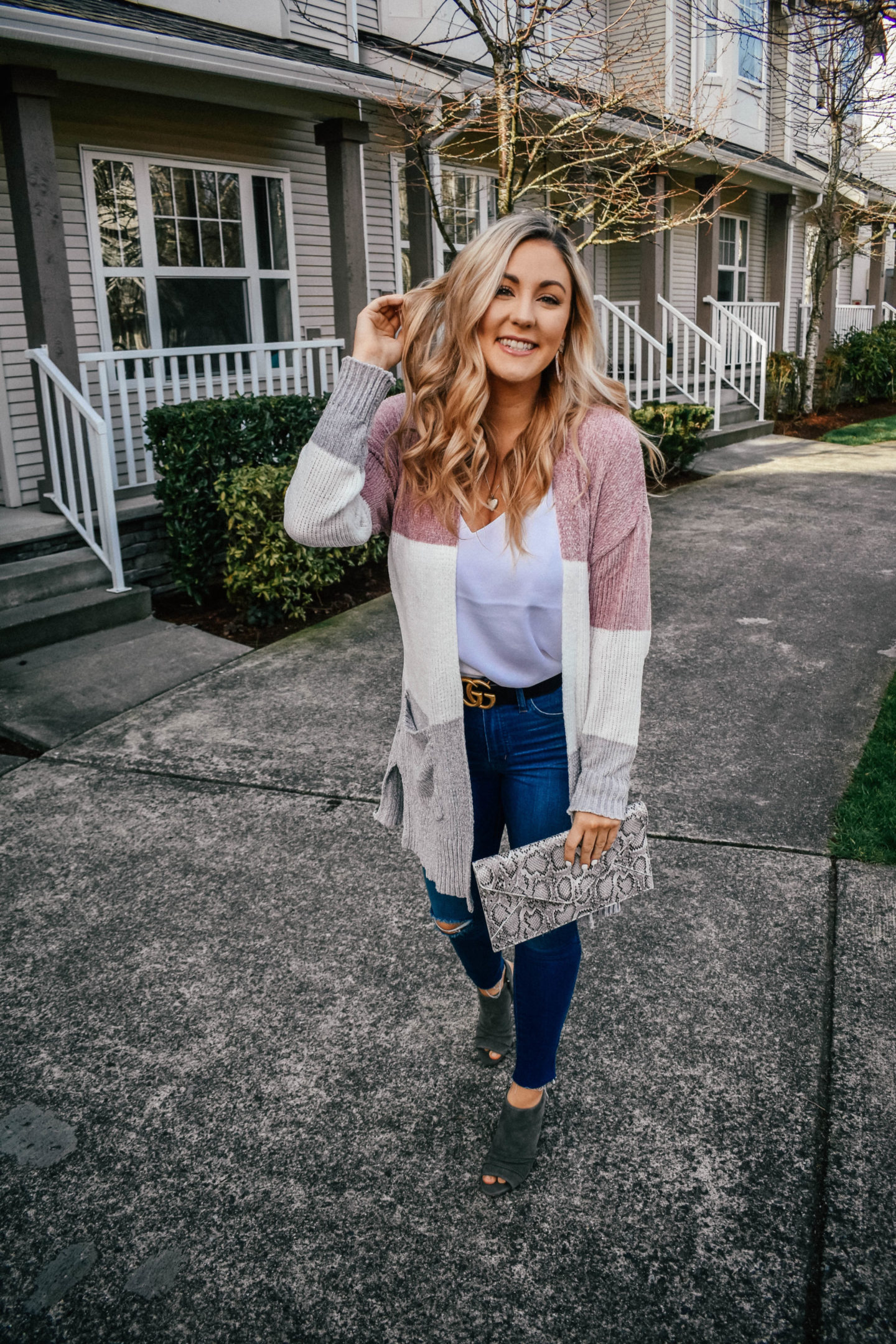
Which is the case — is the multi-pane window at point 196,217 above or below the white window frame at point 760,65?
below

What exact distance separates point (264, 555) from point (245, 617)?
0.49m

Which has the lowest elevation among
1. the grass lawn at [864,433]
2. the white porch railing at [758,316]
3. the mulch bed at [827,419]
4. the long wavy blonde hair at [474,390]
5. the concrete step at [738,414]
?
the grass lawn at [864,433]

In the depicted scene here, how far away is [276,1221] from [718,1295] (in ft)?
2.93

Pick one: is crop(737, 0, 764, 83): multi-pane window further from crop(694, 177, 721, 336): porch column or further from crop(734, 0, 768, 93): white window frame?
crop(694, 177, 721, 336): porch column

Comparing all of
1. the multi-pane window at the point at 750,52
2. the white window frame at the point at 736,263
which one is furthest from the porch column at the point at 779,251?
the multi-pane window at the point at 750,52

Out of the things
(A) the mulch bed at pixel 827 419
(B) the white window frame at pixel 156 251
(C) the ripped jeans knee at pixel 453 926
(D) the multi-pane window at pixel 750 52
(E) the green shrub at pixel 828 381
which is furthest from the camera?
(D) the multi-pane window at pixel 750 52

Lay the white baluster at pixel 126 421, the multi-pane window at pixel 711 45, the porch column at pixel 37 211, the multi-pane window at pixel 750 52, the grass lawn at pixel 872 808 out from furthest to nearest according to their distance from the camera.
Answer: the multi-pane window at pixel 750 52 → the multi-pane window at pixel 711 45 → the white baluster at pixel 126 421 → the porch column at pixel 37 211 → the grass lawn at pixel 872 808

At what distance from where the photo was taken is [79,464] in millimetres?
6348

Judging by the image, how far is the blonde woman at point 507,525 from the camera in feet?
6.36

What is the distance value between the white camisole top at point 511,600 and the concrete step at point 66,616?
424 cm

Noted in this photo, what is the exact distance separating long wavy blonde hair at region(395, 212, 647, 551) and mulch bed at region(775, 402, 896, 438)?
1167 cm

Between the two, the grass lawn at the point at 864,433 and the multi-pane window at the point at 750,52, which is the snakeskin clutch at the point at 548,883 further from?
the multi-pane window at the point at 750,52

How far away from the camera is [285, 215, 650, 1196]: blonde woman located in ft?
6.36

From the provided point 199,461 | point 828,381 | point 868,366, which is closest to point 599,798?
point 199,461
